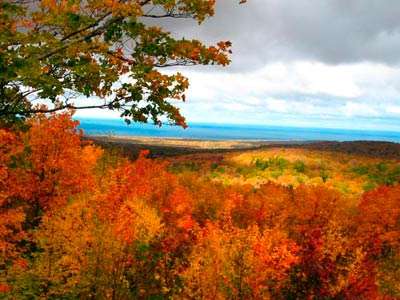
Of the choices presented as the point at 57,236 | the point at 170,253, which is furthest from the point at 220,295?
the point at 170,253

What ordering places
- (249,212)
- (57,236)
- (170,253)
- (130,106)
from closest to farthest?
(130,106), (57,236), (170,253), (249,212)

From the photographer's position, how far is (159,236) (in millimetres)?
47625

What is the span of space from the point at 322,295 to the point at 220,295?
1910 cm

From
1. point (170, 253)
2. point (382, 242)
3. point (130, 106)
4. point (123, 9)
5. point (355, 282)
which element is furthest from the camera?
point (382, 242)

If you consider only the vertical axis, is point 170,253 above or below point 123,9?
below

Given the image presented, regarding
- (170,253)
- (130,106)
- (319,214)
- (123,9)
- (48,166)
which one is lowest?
(170,253)

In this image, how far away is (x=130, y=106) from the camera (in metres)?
12.0

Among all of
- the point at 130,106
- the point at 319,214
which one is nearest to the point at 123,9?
the point at 130,106

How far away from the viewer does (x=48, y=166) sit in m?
41.4

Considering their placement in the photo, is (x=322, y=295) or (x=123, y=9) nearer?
(x=123, y=9)

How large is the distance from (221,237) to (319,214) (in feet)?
83.5

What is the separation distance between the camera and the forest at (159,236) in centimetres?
3594

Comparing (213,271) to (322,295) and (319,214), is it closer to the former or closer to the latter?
(322,295)

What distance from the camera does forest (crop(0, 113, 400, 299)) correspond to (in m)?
35.9
